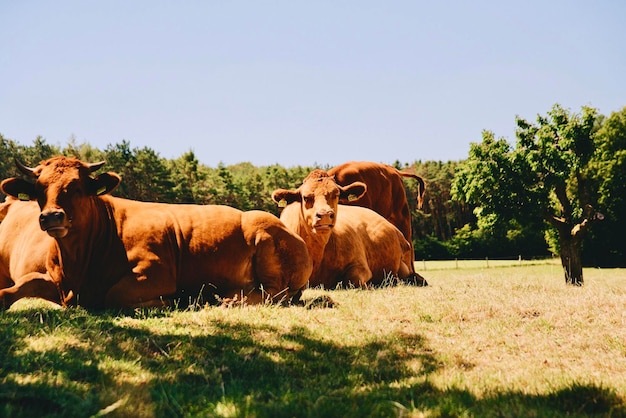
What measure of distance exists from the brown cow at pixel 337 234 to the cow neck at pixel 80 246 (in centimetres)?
390

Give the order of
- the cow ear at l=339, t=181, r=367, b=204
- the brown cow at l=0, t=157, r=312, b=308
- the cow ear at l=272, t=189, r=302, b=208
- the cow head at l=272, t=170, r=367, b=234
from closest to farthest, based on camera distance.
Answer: the brown cow at l=0, t=157, r=312, b=308 < the cow head at l=272, t=170, r=367, b=234 < the cow ear at l=272, t=189, r=302, b=208 < the cow ear at l=339, t=181, r=367, b=204

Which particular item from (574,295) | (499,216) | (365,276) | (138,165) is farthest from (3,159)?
(574,295)

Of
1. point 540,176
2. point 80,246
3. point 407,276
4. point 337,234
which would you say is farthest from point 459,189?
point 80,246

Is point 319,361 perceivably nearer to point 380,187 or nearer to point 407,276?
point 407,276

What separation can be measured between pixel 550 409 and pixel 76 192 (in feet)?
17.5

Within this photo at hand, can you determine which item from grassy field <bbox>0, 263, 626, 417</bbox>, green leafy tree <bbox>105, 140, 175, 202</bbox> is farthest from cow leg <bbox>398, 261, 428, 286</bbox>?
green leafy tree <bbox>105, 140, 175, 202</bbox>

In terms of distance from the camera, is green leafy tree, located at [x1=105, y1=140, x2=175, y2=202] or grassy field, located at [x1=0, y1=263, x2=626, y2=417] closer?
grassy field, located at [x1=0, y1=263, x2=626, y2=417]

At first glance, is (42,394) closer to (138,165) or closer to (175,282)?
(175,282)

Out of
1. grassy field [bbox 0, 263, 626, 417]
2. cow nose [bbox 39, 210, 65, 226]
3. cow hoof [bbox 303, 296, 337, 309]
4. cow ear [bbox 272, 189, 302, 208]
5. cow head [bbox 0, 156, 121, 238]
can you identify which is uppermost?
cow head [bbox 0, 156, 121, 238]

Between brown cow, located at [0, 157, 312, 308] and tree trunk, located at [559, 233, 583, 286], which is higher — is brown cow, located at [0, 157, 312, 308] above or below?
above

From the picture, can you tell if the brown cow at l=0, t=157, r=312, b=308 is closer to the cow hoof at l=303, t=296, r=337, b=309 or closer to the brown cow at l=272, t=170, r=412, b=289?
the cow hoof at l=303, t=296, r=337, b=309

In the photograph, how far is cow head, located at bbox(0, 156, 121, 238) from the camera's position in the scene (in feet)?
19.1

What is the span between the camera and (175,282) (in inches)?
270

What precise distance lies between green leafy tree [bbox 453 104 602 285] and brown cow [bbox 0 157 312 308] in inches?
854
